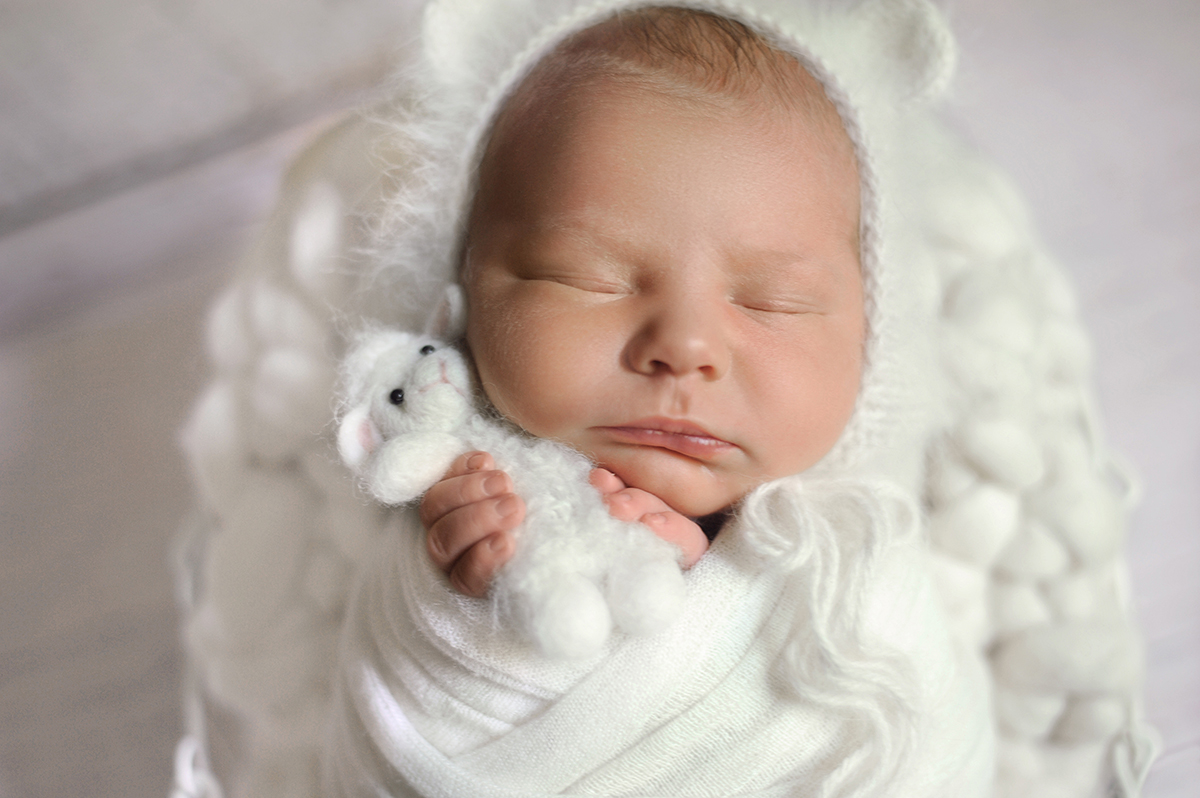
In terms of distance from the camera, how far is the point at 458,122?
1.09 m

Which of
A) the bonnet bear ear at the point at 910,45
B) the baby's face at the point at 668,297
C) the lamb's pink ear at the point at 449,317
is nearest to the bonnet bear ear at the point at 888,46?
the bonnet bear ear at the point at 910,45

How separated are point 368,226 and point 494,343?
375mm

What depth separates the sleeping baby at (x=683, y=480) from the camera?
2.78 ft

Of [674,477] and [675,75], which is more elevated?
[675,75]

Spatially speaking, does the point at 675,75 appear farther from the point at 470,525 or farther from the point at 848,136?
the point at 470,525

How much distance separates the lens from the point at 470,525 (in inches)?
32.6

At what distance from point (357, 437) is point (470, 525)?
154 millimetres

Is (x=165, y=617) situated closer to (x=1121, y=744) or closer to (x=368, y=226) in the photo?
(x=368, y=226)

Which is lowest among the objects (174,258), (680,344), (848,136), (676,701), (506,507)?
(174,258)


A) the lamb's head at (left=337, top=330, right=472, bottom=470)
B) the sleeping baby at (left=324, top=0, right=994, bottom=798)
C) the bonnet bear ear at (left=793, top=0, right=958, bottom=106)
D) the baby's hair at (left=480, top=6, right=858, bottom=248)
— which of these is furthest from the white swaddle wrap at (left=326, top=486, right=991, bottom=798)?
the bonnet bear ear at (left=793, top=0, right=958, bottom=106)

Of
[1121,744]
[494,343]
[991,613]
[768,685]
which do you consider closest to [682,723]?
[768,685]

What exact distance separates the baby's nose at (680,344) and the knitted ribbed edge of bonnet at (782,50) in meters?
0.25

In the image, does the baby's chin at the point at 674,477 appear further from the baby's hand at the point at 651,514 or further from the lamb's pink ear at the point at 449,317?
the lamb's pink ear at the point at 449,317

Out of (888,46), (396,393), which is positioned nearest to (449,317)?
(396,393)
